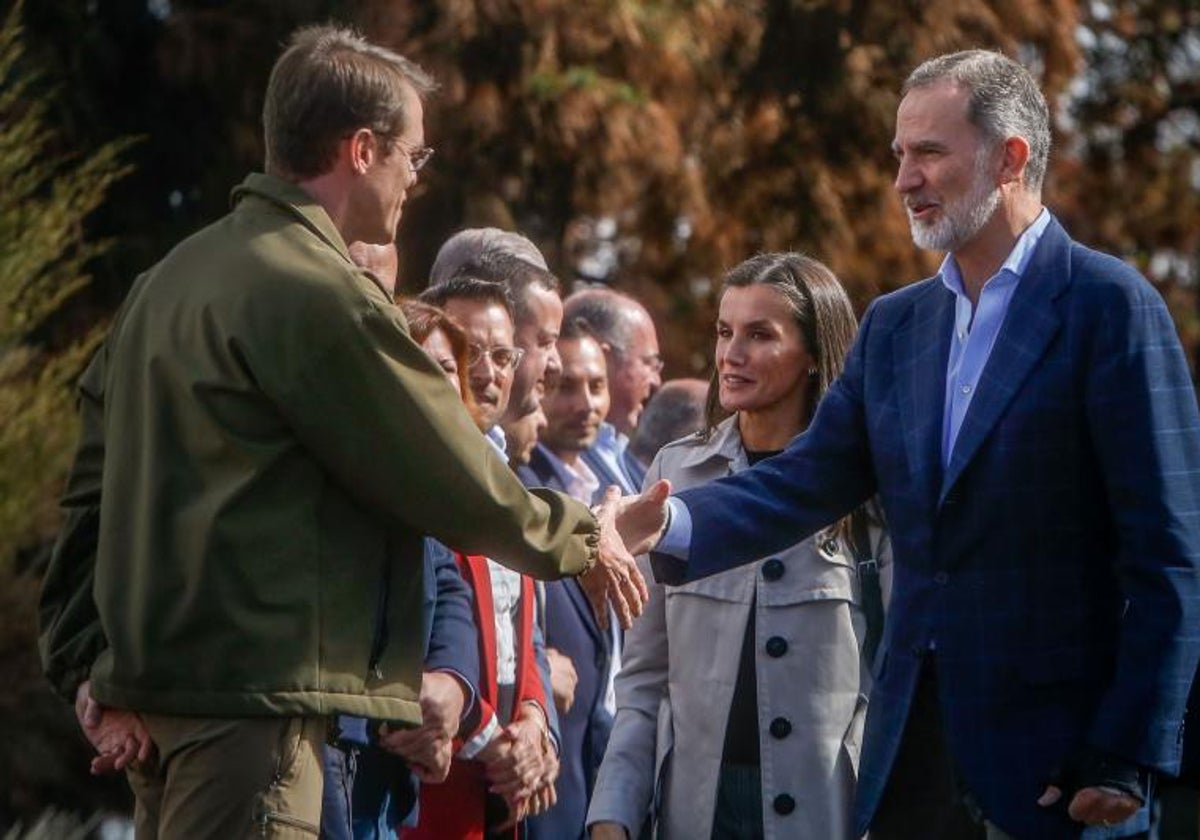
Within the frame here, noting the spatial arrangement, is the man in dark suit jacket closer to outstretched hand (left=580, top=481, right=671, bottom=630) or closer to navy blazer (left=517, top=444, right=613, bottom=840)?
navy blazer (left=517, top=444, right=613, bottom=840)

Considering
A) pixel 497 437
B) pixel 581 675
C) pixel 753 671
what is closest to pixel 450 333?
pixel 497 437

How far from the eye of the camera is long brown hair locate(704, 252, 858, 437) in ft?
18.6

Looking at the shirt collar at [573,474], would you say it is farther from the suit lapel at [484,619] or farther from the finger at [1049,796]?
the finger at [1049,796]

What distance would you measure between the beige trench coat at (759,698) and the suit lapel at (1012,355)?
78cm

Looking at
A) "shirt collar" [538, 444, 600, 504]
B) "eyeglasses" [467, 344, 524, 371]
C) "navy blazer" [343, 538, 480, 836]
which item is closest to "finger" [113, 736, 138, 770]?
"navy blazer" [343, 538, 480, 836]

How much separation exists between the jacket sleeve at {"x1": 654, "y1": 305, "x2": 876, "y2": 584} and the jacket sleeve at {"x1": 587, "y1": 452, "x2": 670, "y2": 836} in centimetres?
38

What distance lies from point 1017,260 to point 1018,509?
524mm

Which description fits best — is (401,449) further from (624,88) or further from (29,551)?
(624,88)

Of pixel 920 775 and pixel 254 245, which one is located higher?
pixel 254 245

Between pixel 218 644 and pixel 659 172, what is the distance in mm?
8916

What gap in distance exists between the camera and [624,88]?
40.0ft

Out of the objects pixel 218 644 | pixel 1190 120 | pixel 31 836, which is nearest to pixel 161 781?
pixel 218 644

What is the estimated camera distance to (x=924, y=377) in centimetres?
477

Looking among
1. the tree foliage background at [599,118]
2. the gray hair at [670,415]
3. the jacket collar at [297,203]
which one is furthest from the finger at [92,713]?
the tree foliage background at [599,118]
